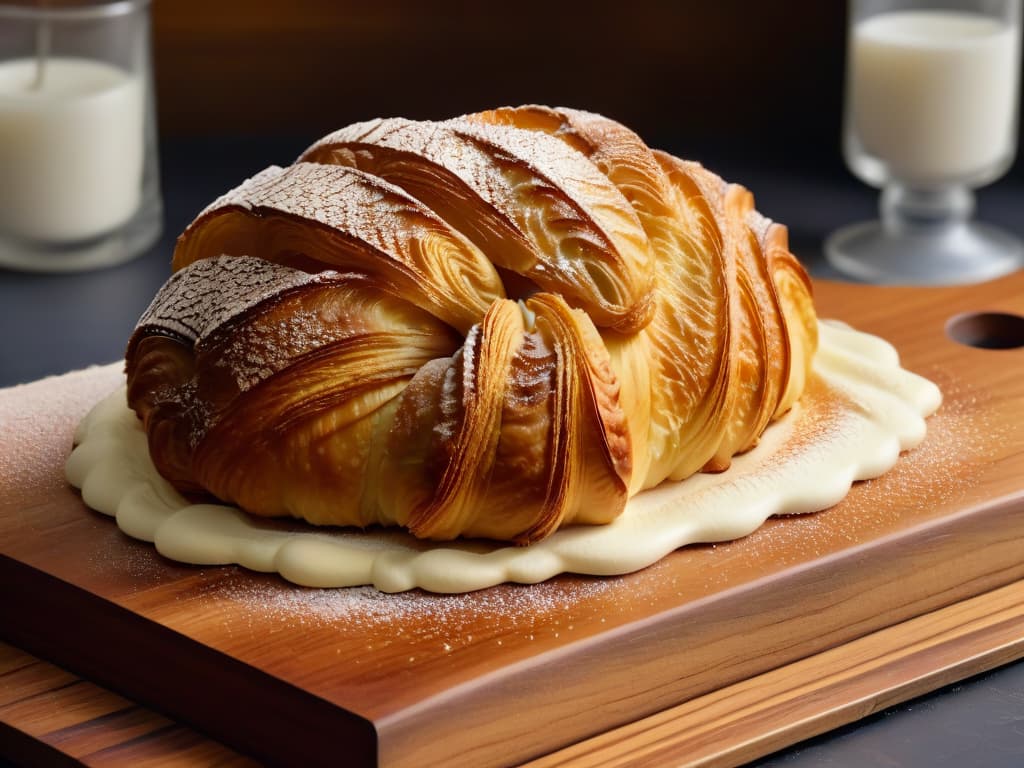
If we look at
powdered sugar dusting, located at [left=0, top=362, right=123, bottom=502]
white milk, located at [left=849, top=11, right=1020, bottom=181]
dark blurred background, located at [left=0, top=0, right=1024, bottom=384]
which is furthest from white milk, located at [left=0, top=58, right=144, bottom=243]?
white milk, located at [left=849, top=11, right=1020, bottom=181]

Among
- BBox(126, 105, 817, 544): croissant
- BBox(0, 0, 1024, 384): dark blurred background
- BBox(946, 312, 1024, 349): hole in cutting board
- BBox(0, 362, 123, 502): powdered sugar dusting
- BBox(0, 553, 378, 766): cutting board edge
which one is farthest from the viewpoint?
BBox(0, 0, 1024, 384): dark blurred background

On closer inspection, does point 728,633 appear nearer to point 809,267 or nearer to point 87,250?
point 809,267

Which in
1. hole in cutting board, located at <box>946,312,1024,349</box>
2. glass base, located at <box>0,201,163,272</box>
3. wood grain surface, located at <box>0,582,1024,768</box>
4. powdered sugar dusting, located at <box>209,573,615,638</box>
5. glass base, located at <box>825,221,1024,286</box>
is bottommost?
wood grain surface, located at <box>0,582,1024,768</box>

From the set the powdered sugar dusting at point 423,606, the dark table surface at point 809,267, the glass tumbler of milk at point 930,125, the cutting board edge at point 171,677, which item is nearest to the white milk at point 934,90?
the glass tumbler of milk at point 930,125

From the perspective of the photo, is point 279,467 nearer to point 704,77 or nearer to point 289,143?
point 289,143

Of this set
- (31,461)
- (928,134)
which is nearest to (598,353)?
(31,461)

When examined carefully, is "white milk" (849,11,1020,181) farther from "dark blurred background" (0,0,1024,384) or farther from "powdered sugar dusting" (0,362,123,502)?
"powdered sugar dusting" (0,362,123,502)

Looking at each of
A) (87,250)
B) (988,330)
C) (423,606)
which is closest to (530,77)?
(87,250)
